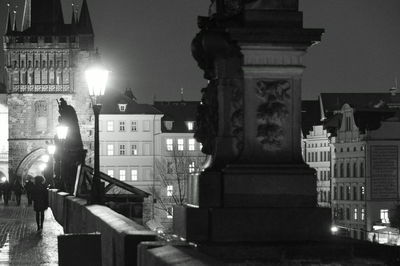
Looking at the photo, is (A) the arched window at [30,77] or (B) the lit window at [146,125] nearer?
(B) the lit window at [146,125]

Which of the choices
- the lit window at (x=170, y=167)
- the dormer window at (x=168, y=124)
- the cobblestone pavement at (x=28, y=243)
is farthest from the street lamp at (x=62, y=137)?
the dormer window at (x=168, y=124)

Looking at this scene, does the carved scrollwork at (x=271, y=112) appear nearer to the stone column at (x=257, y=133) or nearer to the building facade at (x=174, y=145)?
the stone column at (x=257, y=133)

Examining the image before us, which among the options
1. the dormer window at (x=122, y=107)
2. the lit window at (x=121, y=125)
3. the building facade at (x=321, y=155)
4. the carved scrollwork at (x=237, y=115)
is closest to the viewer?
the carved scrollwork at (x=237, y=115)

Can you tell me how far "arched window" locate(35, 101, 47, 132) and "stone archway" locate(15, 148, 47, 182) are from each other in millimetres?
2946

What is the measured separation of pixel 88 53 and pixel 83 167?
374 ft

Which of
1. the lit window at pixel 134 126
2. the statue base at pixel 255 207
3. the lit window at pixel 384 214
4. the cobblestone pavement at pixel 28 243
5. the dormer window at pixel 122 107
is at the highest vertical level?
the dormer window at pixel 122 107

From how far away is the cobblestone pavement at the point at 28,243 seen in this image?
17.5 metres

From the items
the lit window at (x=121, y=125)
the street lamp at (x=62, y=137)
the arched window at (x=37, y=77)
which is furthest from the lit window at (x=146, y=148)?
the street lamp at (x=62, y=137)

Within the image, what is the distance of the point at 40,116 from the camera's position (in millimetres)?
138500

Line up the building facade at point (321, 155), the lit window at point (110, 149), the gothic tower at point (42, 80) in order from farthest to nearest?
the gothic tower at point (42, 80), the lit window at point (110, 149), the building facade at point (321, 155)

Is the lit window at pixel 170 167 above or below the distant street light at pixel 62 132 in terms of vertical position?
below

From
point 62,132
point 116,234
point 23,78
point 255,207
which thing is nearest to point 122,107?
point 23,78

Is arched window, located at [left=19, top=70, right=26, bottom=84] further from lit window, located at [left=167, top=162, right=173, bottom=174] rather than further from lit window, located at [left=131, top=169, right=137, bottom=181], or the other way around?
lit window, located at [left=167, top=162, right=173, bottom=174]

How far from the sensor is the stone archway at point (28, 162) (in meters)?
135
